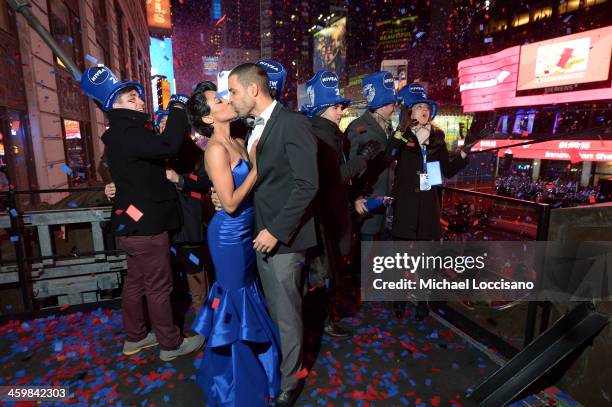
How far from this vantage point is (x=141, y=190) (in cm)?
295

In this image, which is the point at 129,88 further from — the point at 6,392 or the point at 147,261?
the point at 6,392

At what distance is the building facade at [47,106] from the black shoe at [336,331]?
5.21m

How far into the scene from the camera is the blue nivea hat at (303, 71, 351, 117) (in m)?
3.56

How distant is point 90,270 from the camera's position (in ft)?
14.3

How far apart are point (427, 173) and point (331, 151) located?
127cm

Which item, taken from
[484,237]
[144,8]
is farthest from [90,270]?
[144,8]

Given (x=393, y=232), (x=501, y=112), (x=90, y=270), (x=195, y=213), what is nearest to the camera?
(x=195, y=213)

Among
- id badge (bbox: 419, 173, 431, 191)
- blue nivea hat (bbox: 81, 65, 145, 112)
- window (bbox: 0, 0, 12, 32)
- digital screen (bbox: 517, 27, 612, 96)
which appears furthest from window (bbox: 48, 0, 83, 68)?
digital screen (bbox: 517, 27, 612, 96)

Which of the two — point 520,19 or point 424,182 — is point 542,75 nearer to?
point 520,19

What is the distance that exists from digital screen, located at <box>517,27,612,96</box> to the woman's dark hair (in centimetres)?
2166

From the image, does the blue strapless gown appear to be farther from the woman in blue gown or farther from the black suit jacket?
the black suit jacket

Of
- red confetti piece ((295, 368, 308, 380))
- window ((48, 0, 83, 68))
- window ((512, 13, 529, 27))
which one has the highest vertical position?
window ((512, 13, 529, 27))

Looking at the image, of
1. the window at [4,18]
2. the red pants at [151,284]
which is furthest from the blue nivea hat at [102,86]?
the window at [4,18]

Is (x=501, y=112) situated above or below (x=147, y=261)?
above
